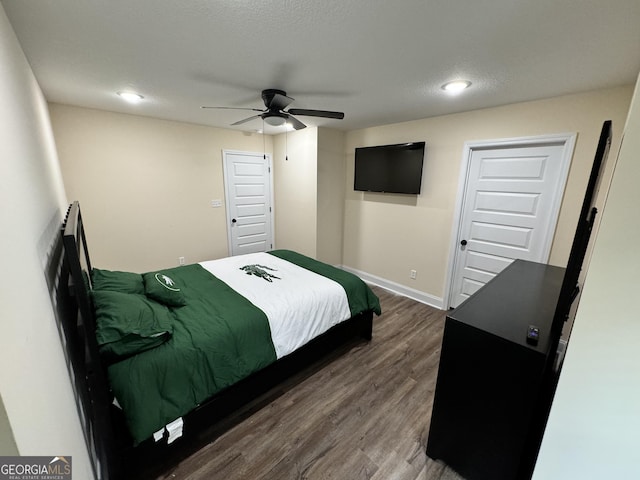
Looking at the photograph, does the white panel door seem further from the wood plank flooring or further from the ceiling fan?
the ceiling fan

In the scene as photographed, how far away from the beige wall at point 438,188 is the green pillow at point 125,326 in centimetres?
309

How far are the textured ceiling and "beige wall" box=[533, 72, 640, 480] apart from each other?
93 centimetres

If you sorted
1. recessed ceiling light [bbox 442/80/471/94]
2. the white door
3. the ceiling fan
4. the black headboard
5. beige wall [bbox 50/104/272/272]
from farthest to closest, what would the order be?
the white door
beige wall [bbox 50/104/272/272]
the ceiling fan
recessed ceiling light [bbox 442/80/471/94]
the black headboard

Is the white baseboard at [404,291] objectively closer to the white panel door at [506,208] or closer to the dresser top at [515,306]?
the white panel door at [506,208]

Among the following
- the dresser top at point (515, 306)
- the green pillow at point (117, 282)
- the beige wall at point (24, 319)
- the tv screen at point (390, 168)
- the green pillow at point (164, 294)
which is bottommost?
the green pillow at point (164, 294)

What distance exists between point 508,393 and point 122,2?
261 centimetres

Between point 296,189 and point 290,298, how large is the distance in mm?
2660

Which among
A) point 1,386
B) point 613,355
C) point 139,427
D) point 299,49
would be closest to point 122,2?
point 299,49

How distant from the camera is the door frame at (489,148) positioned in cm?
240

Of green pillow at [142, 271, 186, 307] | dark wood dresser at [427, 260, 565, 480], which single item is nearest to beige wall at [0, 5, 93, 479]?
green pillow at [142, 271, 186, 307]

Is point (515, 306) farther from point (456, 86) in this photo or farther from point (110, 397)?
point (110, 397)

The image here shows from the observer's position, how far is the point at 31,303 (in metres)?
0.83

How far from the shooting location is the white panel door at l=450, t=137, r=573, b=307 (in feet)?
8.34

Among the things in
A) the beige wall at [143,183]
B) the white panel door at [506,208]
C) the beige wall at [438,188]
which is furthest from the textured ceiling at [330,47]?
the beige wall at [143,183]
